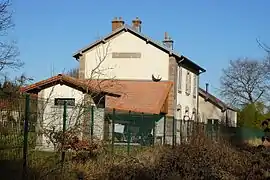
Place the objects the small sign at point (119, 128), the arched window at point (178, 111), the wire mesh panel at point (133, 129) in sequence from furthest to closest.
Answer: the arched window at point (178, 111)
the small sign at point (119, 128)
the wire mesh panel at point (133, 129)

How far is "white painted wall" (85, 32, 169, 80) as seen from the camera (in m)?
38.4

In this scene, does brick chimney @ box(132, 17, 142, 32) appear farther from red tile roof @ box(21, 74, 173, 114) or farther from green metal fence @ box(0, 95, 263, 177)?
green metal fence @ box(0, 95, 263, 177)

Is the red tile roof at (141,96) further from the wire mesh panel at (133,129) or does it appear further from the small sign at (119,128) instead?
the small sign at (119,128)

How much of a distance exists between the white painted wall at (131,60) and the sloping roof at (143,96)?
877mm

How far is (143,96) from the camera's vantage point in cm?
3678

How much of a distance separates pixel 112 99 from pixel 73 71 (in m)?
32.2

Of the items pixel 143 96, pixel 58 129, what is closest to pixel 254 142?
pixel 143 96

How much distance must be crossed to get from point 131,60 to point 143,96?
3639mm

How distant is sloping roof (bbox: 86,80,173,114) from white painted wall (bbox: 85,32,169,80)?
877mm

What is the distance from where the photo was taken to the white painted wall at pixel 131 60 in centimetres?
3841

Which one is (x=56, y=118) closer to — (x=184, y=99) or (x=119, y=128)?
(x=119, y=128)

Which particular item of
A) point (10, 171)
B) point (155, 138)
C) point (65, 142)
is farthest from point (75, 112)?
point (155, 138)

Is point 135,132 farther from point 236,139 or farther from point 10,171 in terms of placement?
point 236,139

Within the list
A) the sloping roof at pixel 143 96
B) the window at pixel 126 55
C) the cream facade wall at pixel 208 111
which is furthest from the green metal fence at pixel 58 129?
the cream facade wall at pixel 208 111
